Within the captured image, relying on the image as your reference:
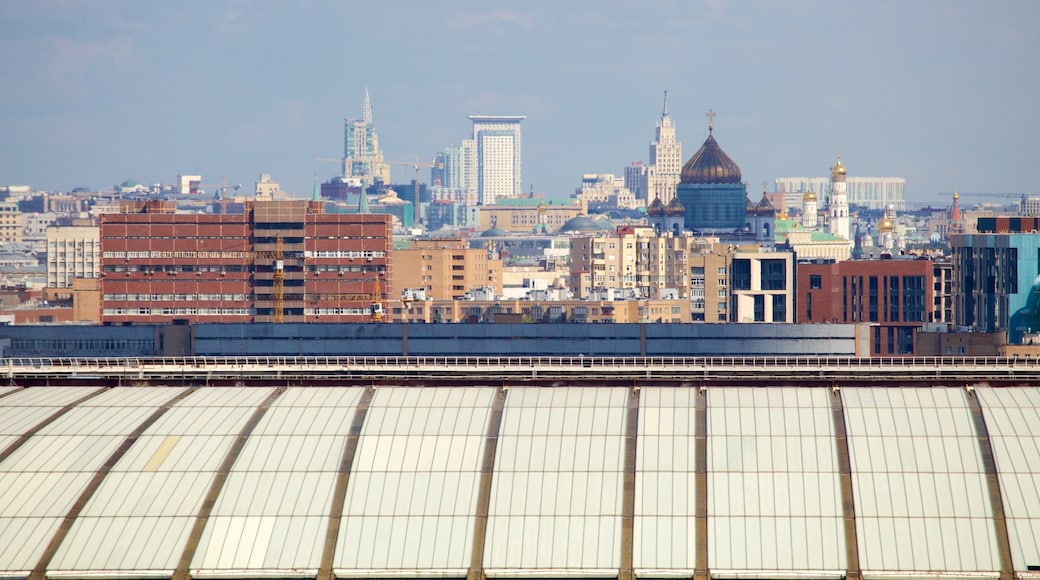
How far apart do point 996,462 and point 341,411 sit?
83.4 feet

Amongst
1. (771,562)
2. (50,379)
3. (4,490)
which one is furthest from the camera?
(50,379)

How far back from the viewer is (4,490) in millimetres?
73250

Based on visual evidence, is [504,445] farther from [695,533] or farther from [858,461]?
[858,461]

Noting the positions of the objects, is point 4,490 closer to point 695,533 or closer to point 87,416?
point 87,416

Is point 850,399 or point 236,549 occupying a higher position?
point 850,399

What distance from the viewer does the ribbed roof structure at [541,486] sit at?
68.7 m

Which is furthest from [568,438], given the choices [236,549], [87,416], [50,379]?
[50,379]

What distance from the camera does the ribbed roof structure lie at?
68.7m

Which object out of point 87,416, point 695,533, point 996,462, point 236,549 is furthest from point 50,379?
point 996,462

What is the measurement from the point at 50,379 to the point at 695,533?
32179mm

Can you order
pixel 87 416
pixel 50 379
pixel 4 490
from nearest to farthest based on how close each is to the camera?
pixel 4 490 < pixel 87 416 < pixel 50 379

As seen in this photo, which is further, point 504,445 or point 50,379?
point 50,379

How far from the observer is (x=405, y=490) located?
2832 inches

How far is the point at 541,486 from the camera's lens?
235ft
